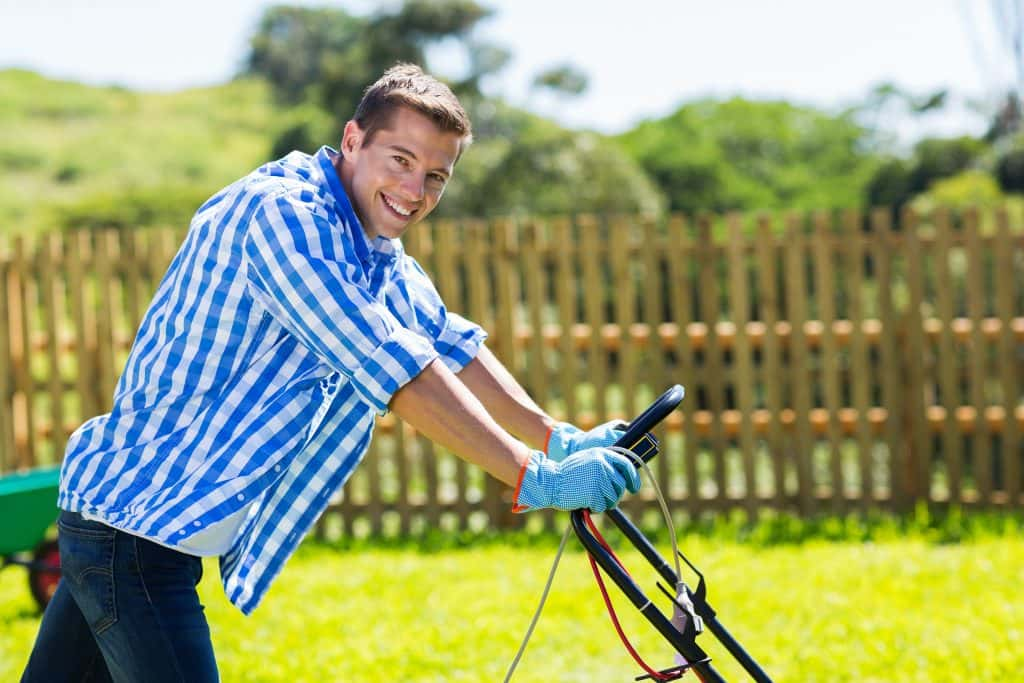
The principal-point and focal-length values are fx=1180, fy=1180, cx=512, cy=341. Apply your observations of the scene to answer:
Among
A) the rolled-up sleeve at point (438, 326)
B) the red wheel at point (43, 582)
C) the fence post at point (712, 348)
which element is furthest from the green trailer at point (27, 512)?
the fence post at point (712, 348)

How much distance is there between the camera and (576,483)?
197 centimetres

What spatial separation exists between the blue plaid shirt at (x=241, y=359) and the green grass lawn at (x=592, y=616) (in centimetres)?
241

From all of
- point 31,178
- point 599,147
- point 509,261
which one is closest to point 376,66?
point 599,147

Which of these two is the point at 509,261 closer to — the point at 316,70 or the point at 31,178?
the point at 31,178

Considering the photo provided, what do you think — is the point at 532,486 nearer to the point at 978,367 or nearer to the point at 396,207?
the point at 396,207

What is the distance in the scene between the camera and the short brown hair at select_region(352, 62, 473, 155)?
7.22 ft

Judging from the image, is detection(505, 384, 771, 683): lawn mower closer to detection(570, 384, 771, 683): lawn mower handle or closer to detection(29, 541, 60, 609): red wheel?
detection(570, 384, 771, 683): lawn mower handle

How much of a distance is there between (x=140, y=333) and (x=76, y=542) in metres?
0.40

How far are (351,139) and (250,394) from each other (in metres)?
0.54

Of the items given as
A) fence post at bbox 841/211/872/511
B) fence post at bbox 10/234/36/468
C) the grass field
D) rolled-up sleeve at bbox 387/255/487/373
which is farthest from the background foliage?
rolled-up sleeve at bbox 387/255/487/373

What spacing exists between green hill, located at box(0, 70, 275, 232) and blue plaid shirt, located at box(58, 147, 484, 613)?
19461mm

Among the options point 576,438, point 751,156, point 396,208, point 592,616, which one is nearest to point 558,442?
point 576,438

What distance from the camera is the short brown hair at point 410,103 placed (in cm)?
220

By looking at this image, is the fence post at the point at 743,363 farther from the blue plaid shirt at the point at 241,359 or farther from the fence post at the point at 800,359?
the blue plaid shirt at the point at 241,359
